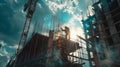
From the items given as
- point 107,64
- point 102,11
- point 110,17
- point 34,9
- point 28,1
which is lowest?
point 107,64

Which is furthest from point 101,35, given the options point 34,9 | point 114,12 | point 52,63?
point 34,9

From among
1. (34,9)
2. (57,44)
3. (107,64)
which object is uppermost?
(34,9)

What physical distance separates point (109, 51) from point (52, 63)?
902 centimetres

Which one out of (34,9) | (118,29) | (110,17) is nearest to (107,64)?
(118,29)

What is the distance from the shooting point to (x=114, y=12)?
2059 cm

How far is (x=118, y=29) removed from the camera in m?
20.0

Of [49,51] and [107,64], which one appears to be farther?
[49,51]

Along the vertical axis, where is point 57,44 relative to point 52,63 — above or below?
above

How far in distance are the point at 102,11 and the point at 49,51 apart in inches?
445

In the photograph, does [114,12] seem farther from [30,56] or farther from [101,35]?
[30,56]

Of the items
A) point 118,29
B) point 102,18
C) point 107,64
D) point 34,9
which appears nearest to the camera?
point 107,64

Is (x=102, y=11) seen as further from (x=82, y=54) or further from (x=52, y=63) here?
(x=52, y=63)

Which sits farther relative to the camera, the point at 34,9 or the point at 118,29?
the point at 34,9

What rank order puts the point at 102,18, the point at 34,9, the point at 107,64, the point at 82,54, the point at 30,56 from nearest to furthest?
the point at 107,64 < the point at 102,18 < the point at 82,54 < the point at 30,56 < the point at 34,9
